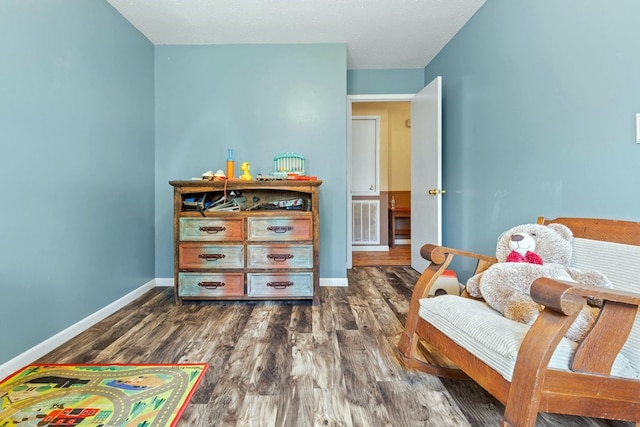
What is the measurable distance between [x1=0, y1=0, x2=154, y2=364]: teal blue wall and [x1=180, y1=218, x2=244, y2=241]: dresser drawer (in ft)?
1.71

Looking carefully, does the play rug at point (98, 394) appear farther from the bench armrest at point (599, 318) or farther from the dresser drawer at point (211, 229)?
the bench armrest at point (599, 318)

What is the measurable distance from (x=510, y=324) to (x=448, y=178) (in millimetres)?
2126

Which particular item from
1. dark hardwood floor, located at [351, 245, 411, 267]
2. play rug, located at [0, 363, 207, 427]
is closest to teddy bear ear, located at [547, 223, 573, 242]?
play rug, located at [0, 363, 207, 427]

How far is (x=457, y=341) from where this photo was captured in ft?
3.84

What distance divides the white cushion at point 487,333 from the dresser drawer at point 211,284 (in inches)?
59.4

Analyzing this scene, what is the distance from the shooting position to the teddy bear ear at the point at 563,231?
4.55 ft

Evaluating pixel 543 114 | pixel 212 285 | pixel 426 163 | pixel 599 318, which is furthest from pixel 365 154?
pixel 599 318

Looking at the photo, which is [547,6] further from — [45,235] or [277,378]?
[45,235]

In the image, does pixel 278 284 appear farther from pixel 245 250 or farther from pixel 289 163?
pixel 289 163

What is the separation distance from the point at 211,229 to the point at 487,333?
78.2 inches

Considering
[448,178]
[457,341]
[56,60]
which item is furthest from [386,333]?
[56,60]

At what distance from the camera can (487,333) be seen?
3.43 ft

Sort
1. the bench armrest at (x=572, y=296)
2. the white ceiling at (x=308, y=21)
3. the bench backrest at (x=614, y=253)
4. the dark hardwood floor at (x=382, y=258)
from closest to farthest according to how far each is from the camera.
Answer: the bench armrest at (x=572, y=296), the bench backrest at (x=614, y=253), the white ceiling at (x=308, y=21), the dark hardwood floor at (x=382, y=258)

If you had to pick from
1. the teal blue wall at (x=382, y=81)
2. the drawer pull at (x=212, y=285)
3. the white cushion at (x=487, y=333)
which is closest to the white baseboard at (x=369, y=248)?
the teal blue wall at (x=382, y=81)
